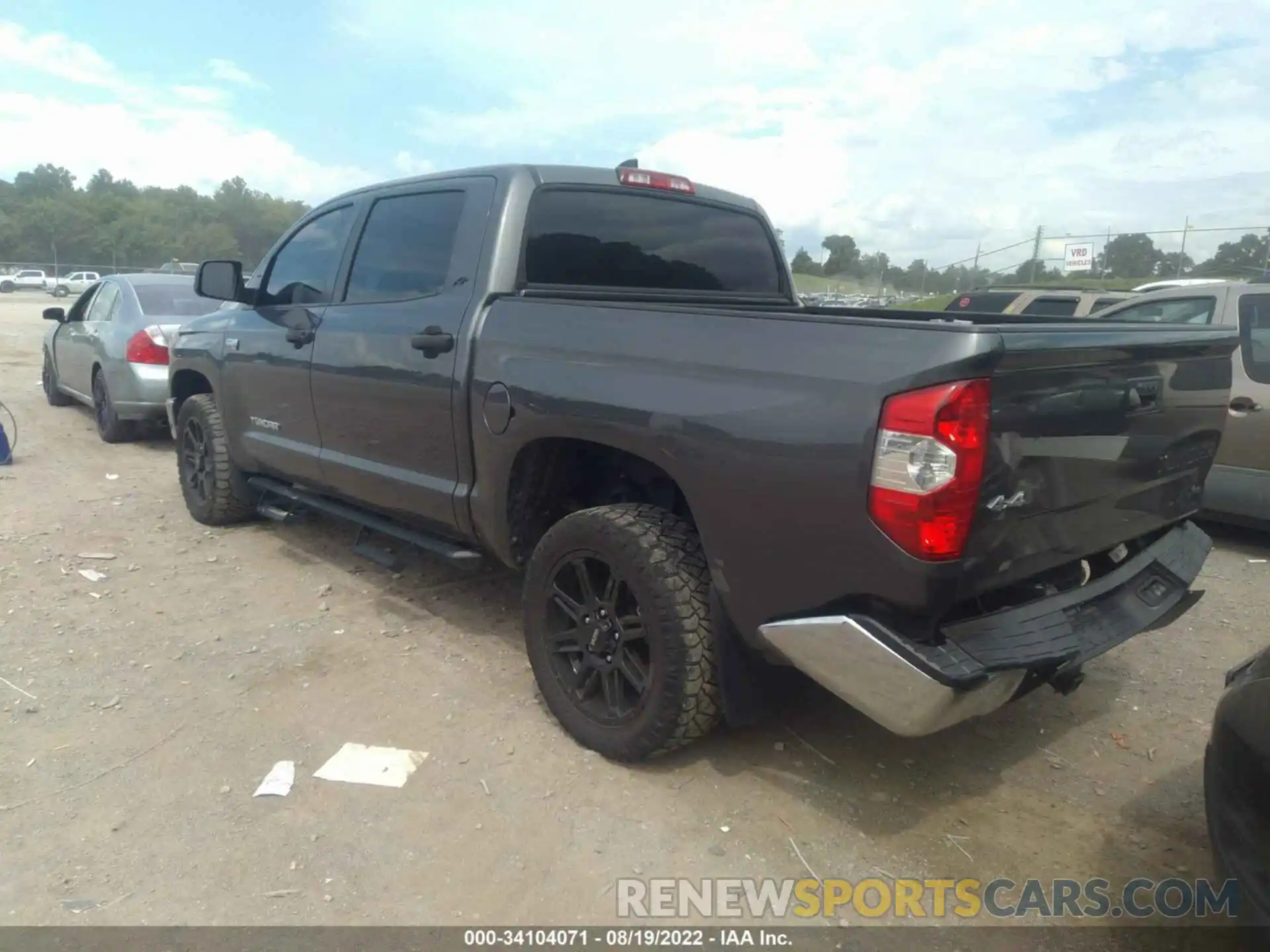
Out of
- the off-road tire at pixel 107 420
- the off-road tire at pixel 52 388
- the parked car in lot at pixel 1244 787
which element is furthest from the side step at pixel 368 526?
the off-road tire at pixel 52 388

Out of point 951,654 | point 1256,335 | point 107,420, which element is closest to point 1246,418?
point 1256,335

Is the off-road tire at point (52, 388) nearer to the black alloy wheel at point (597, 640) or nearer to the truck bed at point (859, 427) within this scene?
the black alloy wheel at point (597, 640)

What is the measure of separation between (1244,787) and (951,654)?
66 cm

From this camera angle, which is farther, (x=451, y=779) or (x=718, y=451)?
(x=451, y=779)

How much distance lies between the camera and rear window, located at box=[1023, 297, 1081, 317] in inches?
392

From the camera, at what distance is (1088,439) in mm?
2447

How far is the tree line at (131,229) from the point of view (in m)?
61.9

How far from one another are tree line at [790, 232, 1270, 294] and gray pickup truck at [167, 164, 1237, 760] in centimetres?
1040

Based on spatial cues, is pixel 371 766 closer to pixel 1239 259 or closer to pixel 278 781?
pixel 278 781

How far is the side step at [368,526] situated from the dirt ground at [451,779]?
1.12 feet

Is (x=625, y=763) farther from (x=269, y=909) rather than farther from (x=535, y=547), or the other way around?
(x=269, y=909)

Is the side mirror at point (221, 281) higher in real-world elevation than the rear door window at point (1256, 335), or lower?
higher

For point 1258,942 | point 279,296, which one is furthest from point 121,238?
point 1258,942

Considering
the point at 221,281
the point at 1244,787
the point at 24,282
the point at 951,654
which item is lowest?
the point at 1244,787
